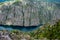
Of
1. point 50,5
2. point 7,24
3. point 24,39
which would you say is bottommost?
point 24,39

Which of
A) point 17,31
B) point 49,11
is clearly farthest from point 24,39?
point 49,11

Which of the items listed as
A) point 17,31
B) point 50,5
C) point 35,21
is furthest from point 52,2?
point 17,31

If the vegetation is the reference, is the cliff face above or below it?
above

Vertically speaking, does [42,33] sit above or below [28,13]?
below

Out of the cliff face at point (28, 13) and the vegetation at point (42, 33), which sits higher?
the cliff face at point (28, 13)

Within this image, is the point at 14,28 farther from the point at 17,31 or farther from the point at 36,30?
the point at 36,30

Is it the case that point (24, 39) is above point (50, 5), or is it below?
below

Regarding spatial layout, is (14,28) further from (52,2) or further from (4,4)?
(52,2)
